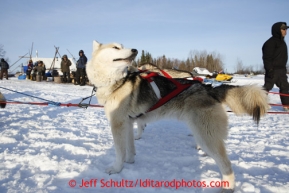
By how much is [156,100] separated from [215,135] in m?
0.93

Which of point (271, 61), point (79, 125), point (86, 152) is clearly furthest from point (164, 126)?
point (271, 61)

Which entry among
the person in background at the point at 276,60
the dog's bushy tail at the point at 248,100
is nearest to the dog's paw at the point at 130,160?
the dog's bushy tail at the point at 248,100

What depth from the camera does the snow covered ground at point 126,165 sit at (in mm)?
2402

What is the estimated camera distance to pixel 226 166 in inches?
95.2

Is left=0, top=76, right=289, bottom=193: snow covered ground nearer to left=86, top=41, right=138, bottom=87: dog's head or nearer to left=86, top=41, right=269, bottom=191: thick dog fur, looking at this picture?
left=86, top=41, right=269, bottom=191: thick dog fur

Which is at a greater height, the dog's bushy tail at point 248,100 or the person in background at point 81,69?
the person in background at point 81,69

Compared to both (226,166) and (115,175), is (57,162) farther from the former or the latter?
(226,166)

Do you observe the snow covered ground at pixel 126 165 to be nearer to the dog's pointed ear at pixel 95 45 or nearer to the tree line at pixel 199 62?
the dog's pointed ear at pixel 95 45

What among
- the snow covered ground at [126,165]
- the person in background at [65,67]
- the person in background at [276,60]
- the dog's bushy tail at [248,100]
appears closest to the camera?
the snow covered ground at [126,165]

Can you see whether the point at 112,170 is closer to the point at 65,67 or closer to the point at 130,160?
the point at 130,160

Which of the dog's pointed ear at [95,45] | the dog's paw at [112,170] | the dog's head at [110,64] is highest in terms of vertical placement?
the dog's pointed ear at [95,45]

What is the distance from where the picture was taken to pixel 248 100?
257 cm

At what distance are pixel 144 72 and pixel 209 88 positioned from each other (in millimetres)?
1057

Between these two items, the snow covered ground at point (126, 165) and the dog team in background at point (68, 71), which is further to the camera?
the dog team in background at point (68, 71)
